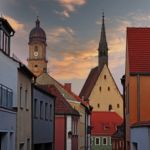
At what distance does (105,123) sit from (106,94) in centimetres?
1299

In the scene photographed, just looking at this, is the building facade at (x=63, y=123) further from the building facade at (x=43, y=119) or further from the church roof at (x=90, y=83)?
the church roof at (x=90, y=83)

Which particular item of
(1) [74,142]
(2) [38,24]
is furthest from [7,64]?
(2) [38,24]

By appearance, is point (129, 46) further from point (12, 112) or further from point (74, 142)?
point (74, 142)

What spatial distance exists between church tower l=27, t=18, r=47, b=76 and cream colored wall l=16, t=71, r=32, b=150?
123m

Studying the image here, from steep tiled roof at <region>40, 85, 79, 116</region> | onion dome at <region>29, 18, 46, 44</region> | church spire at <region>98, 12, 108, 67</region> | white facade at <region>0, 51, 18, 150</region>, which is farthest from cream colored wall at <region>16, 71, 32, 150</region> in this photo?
onion dome at <region>29, 18, 46, 44</region>

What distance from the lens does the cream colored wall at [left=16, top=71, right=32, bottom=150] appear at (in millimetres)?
26139

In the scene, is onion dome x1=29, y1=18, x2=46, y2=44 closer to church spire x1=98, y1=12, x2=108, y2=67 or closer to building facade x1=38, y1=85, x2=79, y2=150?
church spire x1=98, y1=12, x2=108, y2=67

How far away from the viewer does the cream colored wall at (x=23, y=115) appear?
26.1 metres

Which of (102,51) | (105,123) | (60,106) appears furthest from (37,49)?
(60,106)

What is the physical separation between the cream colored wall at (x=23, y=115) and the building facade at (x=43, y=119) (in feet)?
5.98

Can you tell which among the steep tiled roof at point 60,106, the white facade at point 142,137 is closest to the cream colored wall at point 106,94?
the steep tiled roof at point 60,106

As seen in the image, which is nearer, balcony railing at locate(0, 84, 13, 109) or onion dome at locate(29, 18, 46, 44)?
balcony railing at locate(0, 84, 13, 109)

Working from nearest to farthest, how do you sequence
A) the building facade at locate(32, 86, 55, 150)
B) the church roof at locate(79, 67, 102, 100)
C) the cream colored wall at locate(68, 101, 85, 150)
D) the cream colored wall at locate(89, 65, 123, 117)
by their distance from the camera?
the building facade at locate(32, 86, 55, 150)
the cream colored wall at locate(68, 101, 85, 150)
the church roof at locate(79, 67, 102, 100)
the cream colored wall at locate(89, 65, 123, 117)

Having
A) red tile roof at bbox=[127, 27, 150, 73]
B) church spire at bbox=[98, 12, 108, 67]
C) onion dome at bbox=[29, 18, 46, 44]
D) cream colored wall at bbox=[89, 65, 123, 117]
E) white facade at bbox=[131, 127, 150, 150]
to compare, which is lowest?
white facade at bbox=[131, 127, 150, 150]
